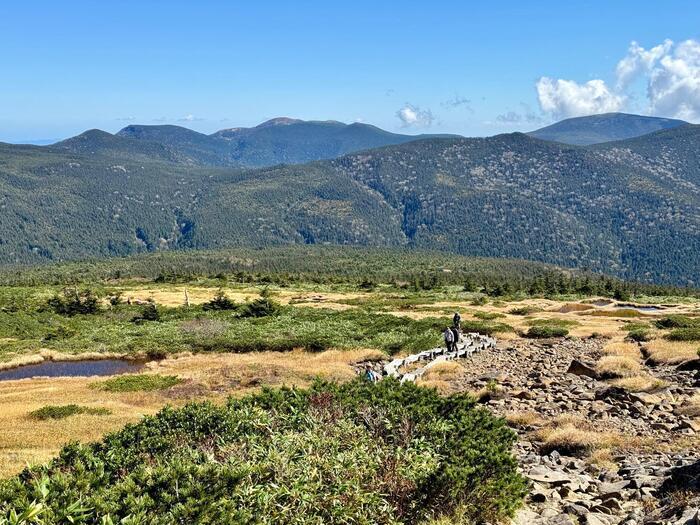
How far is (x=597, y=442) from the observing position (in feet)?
48.9

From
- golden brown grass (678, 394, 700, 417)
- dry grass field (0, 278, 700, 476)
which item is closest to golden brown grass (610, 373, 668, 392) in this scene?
dry grass field (0, 278, 700, 476)

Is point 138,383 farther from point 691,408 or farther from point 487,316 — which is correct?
point 487,316

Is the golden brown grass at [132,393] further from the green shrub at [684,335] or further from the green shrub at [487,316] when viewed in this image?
the green shrub at [487,316]

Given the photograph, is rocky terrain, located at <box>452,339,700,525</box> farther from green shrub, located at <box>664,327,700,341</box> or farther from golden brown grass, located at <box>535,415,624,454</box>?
green shrub, located at <box>664,327,700,341</box>

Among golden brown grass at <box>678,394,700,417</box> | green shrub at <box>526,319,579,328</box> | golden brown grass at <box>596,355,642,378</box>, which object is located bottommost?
green shrub at <box>526,319,579,328</box>

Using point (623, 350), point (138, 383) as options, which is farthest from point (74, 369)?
point (623, 350)

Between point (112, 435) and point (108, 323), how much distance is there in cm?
5413

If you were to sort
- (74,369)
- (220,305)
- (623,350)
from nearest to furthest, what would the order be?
(623,350) → (74,369) → (220,305)

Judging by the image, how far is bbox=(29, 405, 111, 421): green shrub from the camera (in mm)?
24047

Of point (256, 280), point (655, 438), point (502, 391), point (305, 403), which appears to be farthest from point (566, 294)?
point (305, 403)

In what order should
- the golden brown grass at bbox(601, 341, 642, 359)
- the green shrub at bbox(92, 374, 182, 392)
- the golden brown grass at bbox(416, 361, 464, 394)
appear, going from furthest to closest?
the green shrub at bbox(92, 374, 182, 392) → the golden brown grass at bbox(601, 341, 642, 359) → the golden brown grass at bbox(416, 361, 464, 394)

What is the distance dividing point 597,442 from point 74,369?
41057 mm

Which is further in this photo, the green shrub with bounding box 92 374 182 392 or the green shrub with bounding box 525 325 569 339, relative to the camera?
the green shrub with bounding box 525 325 569 339

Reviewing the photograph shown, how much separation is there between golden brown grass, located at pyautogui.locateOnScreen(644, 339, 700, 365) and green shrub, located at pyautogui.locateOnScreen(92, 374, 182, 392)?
24972 millimetres
